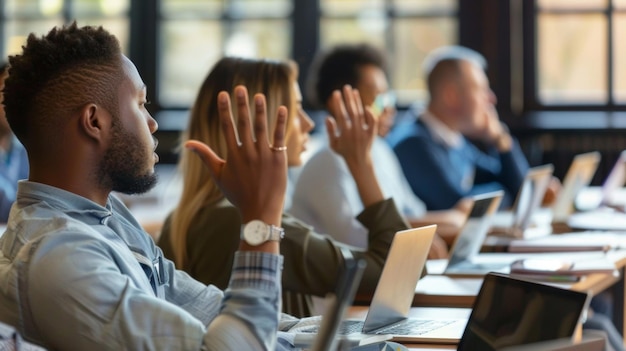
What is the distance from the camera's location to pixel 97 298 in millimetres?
1352

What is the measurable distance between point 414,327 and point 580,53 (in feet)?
17.0

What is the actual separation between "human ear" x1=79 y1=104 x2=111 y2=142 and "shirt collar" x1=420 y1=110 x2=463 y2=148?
389 cm

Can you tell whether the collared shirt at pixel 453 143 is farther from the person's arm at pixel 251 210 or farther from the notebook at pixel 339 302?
the notebook at pixel 339 302

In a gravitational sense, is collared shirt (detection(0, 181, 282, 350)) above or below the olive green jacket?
above

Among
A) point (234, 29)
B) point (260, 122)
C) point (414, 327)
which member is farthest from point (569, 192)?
point (260, 122)

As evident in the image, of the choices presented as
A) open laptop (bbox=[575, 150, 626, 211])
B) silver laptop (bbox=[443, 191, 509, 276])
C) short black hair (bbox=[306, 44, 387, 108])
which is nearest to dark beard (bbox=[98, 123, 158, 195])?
silver laptop (bbox=[443, 191, 509, 276])

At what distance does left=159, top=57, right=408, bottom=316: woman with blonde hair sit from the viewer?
2572 mm

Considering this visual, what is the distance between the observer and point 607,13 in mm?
6875

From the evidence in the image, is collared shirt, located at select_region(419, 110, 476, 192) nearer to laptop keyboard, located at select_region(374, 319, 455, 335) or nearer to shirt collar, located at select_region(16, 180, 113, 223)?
laptop keyboard, located at select_region(374, 319, 455, 335)

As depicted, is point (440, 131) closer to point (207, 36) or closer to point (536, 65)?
point (536, 65)

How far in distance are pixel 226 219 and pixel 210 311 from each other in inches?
29.4

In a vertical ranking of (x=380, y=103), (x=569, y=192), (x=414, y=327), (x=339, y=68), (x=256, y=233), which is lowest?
(x=569, y=192)

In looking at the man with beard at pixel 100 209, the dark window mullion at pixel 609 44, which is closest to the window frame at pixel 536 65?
the dark window mullion at pixel 609 44

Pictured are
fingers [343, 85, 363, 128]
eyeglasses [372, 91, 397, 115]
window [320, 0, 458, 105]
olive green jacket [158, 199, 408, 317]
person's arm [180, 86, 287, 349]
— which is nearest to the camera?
person's arm [180, 86, 287, 349]
